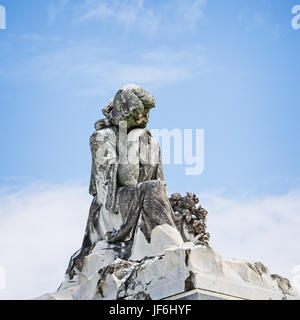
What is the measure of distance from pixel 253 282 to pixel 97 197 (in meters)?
3.03

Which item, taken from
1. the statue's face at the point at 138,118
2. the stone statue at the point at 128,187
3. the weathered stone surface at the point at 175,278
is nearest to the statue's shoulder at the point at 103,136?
the stone statue at the point at 128,187

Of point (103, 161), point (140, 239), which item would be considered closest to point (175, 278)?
point (140, 239)

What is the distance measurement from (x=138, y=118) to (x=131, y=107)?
0.81 ft

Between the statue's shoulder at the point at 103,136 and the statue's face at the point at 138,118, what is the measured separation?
0.34m

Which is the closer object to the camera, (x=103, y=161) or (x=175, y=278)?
(x=175, y=278)

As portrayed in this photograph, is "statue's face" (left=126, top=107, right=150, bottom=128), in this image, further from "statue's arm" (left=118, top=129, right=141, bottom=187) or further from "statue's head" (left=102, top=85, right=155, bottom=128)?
"statue's arm" (left=118, top=129, right=141, bottom=187)

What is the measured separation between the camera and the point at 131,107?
48.8 ft

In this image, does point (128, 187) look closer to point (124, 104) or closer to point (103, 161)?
point (103, 161)

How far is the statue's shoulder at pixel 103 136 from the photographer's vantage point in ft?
48.4

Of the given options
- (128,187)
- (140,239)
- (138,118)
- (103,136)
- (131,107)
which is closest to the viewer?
(140,239)

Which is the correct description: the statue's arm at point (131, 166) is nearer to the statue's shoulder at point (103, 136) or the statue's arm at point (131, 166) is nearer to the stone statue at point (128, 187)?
the stone statue at point (128, 187)

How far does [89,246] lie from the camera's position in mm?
14297
